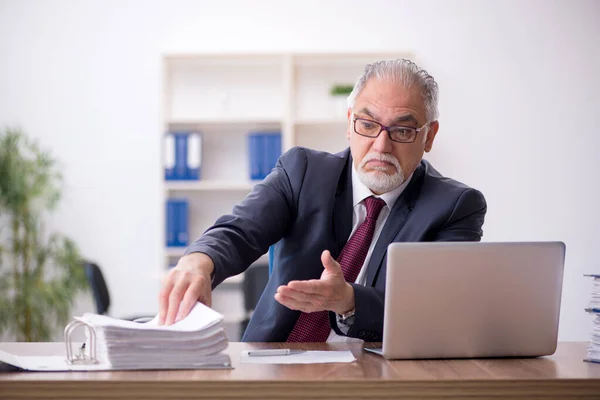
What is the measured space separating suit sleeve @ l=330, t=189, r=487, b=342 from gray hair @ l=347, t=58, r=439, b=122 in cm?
30

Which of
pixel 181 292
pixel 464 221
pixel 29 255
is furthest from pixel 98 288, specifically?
pixel 181 292

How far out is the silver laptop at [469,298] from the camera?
1550mm

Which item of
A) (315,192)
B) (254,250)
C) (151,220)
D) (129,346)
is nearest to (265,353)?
(129,346)

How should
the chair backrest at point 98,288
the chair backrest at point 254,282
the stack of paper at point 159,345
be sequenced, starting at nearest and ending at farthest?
the stack of paper at point 159,345 → the chair backrest at point 98,288 → the chair backrest at point 254,282

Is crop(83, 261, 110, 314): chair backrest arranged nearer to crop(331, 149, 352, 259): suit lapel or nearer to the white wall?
the white wall

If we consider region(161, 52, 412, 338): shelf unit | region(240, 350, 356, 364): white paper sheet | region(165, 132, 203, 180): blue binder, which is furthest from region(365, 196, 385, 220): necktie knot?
region(161, 52, 412, 338): shelf unit

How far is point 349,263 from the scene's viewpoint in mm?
2141

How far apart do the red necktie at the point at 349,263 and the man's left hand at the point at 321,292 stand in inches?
12.9

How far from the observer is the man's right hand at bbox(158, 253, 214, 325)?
159 centimetres

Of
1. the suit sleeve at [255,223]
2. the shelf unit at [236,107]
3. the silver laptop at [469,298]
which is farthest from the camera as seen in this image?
the shelf unit at [236,107]

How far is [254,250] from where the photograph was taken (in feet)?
7.00

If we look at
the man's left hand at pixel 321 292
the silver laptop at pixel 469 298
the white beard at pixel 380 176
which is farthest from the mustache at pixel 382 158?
the silver laptop at pixel 469 298

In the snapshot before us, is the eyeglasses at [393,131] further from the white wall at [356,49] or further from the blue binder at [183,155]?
the white wall at [356,49]

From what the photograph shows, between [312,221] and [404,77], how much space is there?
502mm
